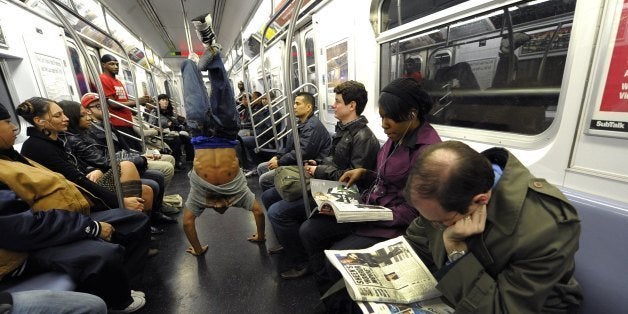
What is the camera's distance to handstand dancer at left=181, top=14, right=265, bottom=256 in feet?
6.11

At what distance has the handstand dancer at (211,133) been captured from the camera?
73.3 inches

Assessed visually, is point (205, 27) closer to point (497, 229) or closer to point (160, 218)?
point (497, 229)

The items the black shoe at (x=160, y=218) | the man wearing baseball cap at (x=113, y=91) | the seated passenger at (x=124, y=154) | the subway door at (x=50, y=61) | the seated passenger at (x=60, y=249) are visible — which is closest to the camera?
the seated passenger at (x=60, y=249)

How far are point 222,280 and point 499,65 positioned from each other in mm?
2487

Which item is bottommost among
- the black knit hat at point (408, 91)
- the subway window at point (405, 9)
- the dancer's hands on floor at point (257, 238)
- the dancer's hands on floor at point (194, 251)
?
the dancer's hands on floor at point (194, 251)

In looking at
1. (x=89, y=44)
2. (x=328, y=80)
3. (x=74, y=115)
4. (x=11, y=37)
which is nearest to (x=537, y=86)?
(x=328, y=80)

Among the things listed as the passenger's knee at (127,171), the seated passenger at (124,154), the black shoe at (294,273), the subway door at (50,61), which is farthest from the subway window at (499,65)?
the subway door at (50,61)

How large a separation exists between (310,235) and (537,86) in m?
1.55

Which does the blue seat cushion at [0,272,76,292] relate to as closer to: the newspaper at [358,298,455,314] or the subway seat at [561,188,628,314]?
the newspaper at [358,298,455,314]

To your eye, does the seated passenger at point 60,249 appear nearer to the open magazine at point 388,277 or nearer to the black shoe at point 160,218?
the open magazine at point 388,277

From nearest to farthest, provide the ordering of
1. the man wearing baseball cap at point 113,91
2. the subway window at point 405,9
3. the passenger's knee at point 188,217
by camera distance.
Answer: the subway window at point 405,9, the passenger's knee at point 188,217, the man wearing baseball cap at point 113,91

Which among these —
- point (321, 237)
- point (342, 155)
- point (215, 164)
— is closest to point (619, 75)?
point (342, 155)

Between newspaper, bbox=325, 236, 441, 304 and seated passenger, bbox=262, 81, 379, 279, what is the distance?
2.58 feet

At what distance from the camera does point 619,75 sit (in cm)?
106
